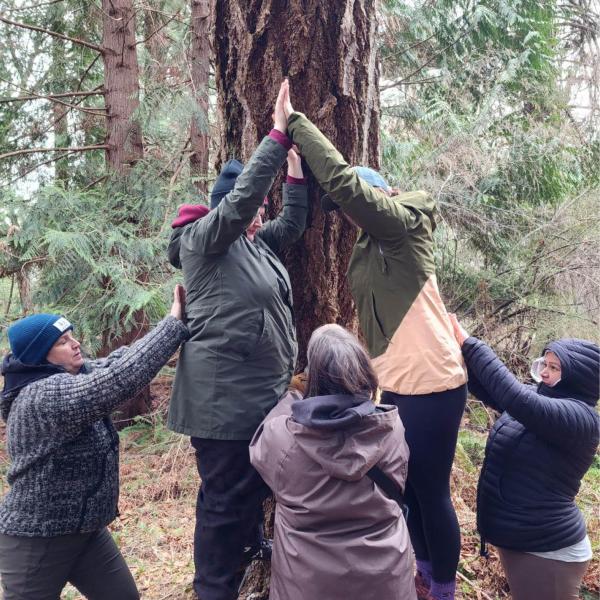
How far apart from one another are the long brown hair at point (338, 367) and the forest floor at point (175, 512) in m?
2.33

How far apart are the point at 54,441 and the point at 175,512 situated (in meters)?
3.64

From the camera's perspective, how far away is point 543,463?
245 centimetres

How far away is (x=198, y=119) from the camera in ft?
18.2

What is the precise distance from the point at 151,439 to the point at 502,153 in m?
5.78

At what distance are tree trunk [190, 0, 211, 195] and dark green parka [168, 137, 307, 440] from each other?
12.0ft

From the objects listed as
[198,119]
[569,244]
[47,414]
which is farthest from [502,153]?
[47,414]

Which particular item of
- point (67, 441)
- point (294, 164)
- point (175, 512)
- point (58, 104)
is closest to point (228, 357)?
point (67, 441)

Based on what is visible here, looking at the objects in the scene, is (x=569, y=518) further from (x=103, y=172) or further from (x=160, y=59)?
(x=160, y=59)

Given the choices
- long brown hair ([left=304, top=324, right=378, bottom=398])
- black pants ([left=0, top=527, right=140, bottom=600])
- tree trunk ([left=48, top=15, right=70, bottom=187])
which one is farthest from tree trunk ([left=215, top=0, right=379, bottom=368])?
tree trunk ([left=48, top=15, right=70, bottom=187])

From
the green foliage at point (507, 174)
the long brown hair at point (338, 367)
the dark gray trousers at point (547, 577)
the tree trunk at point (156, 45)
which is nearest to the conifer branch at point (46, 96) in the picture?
the tree trunk at point (156, 45)

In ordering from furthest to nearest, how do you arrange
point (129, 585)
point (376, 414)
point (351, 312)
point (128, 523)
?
point (128, 523)
point (351, 312)
point (129, 585)
point (376, 414)

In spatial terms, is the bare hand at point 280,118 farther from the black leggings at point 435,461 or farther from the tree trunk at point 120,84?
the tree trunk at point 120,84

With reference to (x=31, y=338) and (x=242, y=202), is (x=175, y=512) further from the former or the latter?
(x=242, y=202)

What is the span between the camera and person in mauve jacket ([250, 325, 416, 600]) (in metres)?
1.99
